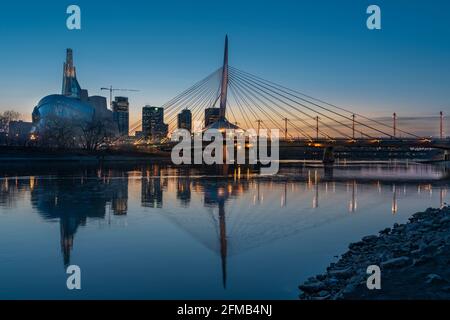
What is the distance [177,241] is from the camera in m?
14.6

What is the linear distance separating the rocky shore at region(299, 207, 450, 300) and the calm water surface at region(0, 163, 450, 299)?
0.60 metres

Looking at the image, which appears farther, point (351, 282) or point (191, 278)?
point (191, 278)

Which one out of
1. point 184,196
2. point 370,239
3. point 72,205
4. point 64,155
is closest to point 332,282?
point 370,239

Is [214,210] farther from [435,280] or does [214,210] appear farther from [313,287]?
[435,280]

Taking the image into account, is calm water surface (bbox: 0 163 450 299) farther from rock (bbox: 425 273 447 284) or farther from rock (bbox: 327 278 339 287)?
rock (bbox: 425 273 447 284)

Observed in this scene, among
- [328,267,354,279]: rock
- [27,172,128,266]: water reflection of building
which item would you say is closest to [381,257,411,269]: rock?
[328,267,354,279]: rock

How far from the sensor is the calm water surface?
32.0 feet

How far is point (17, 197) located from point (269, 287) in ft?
69.3

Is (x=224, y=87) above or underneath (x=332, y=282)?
above

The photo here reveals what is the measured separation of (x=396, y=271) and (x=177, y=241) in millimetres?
7238

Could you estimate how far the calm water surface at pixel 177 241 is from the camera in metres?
9.75

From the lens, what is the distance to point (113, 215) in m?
19.8
